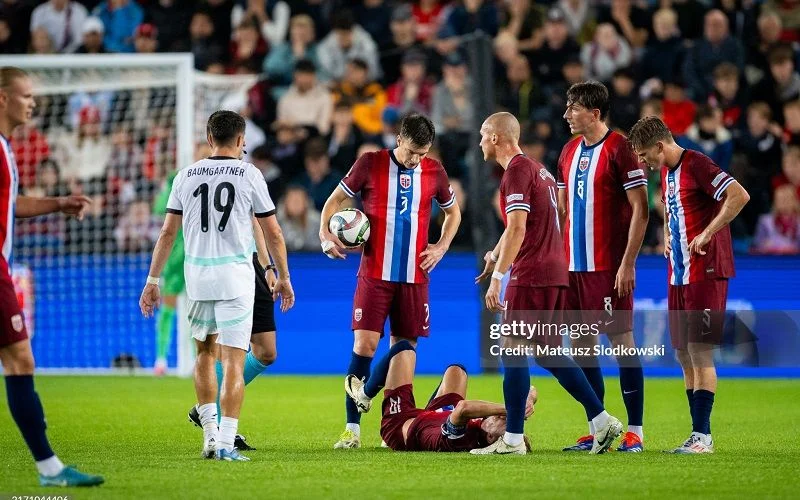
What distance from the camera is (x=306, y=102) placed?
17906 mm

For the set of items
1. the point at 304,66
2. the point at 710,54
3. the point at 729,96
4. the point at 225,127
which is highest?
the point at 710,54

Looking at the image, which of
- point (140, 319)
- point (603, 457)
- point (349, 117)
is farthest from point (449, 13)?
point (603, 457)

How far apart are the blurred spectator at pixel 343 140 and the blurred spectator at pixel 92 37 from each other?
419 centimetres

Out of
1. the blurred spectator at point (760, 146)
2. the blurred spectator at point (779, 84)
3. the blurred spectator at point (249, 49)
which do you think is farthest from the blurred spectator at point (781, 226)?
the blurred spectator at point (249, 49)

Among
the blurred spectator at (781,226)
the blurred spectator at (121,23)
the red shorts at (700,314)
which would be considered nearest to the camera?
the red shorts at (700,314)

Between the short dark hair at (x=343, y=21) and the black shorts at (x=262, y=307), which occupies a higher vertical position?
the short dark hair at (x=343, y=21)

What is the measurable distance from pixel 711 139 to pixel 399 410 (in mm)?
9049

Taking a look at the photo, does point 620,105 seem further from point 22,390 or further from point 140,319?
point 22,390

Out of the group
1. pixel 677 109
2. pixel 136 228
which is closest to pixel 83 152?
pixel 136 228

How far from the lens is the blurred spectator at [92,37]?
1898cm

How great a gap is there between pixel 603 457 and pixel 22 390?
3.52 m

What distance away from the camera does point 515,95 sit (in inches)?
677

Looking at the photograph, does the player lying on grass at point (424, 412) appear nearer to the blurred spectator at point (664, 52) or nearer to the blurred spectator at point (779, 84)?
the blurred spectator at point (779, 84)

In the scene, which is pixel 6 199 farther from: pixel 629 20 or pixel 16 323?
pixel 629 20
